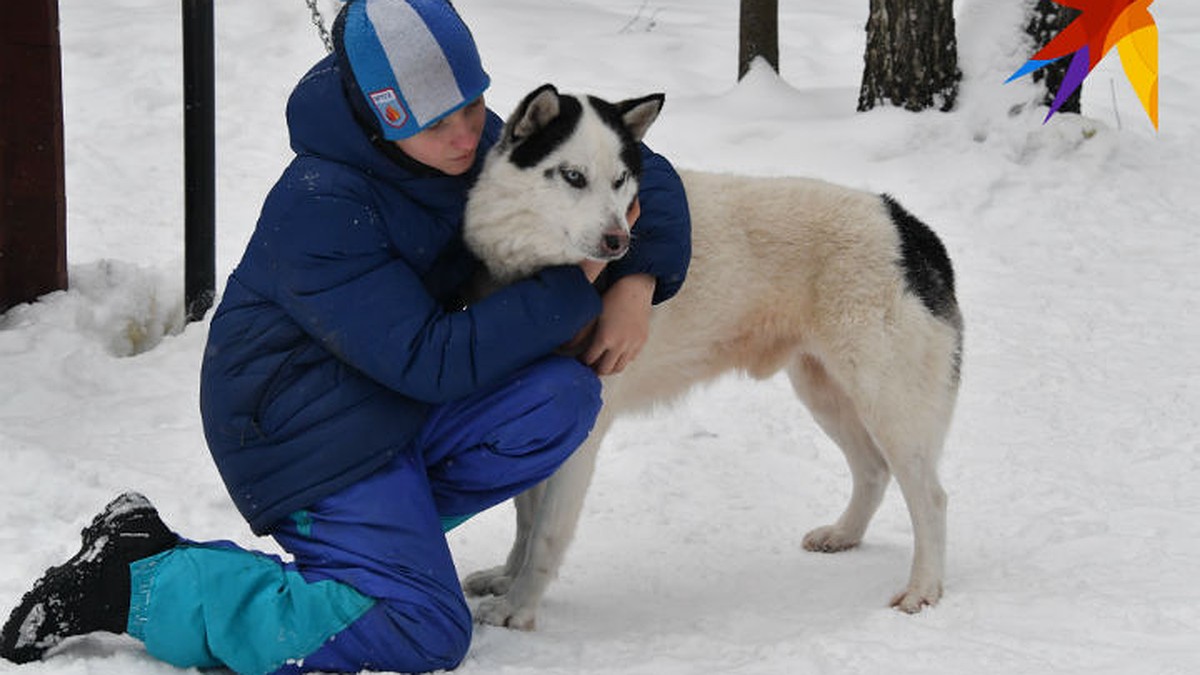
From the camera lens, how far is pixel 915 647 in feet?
9.34

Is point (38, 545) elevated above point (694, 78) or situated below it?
above

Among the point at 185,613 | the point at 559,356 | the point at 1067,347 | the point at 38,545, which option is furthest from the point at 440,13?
the point at 1067,347

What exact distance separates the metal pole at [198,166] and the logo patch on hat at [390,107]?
2615 mm

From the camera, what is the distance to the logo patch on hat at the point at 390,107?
2615 mm

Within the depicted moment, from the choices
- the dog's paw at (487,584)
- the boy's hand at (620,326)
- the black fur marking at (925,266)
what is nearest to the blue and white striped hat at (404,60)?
the boy's hand at (620,326)

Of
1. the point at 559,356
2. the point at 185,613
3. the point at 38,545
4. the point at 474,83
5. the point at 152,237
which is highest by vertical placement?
the point at 474,83

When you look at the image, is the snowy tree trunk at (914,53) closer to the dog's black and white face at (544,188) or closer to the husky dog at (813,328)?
the husky dog at (813,328)

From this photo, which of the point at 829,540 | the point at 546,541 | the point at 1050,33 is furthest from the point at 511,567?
the point at 1050,33

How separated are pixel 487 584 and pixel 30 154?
8.49ft

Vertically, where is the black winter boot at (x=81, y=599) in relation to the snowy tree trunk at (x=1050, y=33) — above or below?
above

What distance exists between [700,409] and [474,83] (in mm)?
2253

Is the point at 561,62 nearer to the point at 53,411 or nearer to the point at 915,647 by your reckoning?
the point at 53,411

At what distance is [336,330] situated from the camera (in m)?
2.63

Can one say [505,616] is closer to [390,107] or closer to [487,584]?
[487,584]
